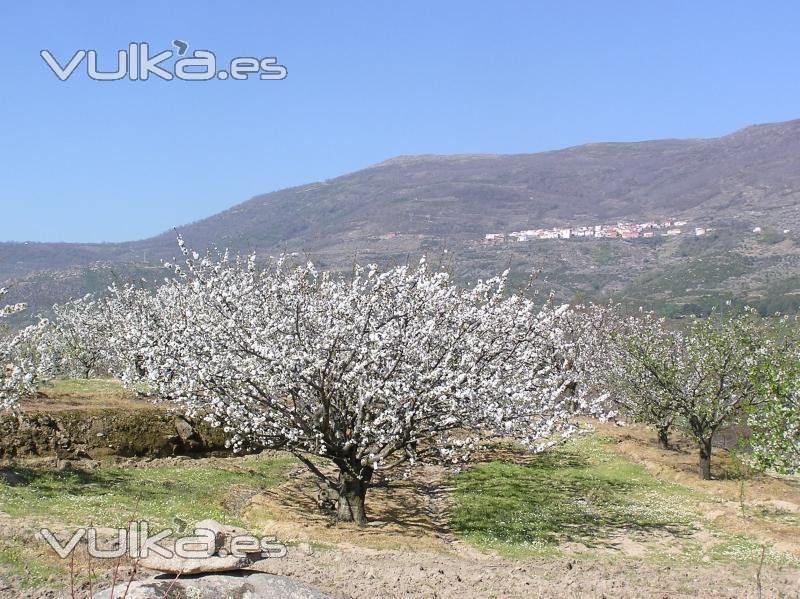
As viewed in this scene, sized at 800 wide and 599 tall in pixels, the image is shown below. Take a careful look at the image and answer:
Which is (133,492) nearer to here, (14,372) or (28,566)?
(14,372)

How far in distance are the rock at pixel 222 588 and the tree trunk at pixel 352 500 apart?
9857mm

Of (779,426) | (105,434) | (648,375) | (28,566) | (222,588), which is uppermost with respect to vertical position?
(779,426)

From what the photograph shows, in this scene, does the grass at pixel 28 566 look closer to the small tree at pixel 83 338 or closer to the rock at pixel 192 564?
the rock at pixel 192 564

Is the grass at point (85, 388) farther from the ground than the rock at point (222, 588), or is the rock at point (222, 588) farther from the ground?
the rock at point (222, 588)

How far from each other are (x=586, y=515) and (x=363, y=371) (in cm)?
1211

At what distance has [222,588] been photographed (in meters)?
12.5

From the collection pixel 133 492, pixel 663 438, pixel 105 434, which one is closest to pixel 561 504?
pixel 133 492

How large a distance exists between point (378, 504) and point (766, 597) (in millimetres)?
14411

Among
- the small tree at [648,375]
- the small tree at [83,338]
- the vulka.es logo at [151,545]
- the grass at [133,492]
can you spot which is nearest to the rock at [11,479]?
the grass at [133,492]

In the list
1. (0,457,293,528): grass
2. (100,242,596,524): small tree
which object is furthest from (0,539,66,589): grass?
(100,242,596,524): small tree

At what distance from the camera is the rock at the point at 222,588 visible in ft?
39.0

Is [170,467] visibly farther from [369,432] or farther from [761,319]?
[761,319]

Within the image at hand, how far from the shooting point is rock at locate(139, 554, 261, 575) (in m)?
12.6

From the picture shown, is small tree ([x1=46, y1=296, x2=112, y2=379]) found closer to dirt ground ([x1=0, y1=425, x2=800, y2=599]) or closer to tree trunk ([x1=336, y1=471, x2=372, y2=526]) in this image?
dirt ground ([x1=0, y1=425, x2=800, y2=599])
